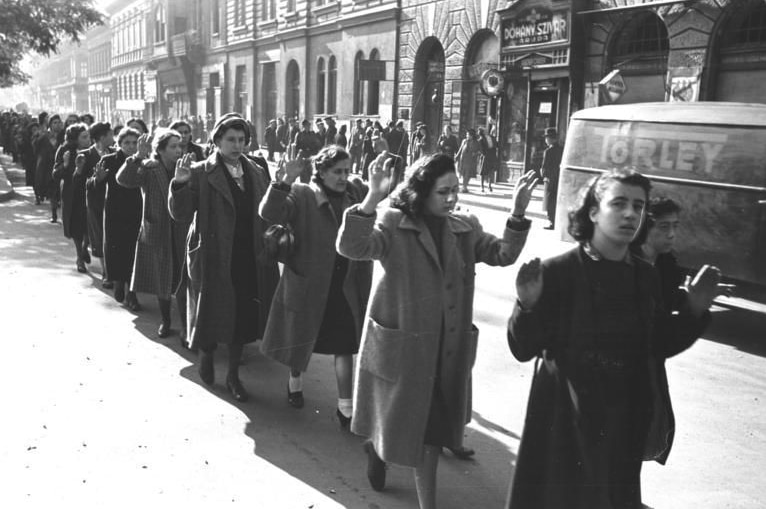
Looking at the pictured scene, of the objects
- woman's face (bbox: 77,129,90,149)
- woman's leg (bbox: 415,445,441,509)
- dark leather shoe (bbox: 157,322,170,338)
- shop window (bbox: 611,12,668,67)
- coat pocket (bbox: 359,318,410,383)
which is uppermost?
shop window (bbox: 611,12,668,67)

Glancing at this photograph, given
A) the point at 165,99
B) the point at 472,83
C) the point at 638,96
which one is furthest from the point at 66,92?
the point at 638,96

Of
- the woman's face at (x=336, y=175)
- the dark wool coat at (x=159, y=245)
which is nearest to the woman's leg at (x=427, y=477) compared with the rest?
the woman's face at (x=336, y=175)

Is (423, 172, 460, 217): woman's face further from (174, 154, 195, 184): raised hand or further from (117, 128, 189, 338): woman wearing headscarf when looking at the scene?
(117, 128, 189, 338): woman wearing headscarf

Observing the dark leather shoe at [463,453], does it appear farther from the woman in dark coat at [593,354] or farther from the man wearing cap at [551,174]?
the man wearing cap at [551,174]

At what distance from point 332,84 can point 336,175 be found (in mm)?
27979

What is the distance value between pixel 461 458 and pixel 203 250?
2.23m

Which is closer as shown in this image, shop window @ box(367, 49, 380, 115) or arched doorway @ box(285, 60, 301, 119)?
shop window @ box(367, 49, 380, 115)

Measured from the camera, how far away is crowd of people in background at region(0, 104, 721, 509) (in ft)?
9.16

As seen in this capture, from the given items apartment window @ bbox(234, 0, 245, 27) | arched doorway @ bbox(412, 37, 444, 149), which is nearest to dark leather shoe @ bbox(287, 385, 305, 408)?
arched doorway @ bbox(412, 37, 444, 149)

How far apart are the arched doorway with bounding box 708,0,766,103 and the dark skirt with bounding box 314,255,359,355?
474 inches

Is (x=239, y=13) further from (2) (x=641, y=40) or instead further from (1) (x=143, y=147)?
(1) (x=143, y=147)

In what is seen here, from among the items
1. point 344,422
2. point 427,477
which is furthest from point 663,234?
point 344,422

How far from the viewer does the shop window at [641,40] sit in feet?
54.9

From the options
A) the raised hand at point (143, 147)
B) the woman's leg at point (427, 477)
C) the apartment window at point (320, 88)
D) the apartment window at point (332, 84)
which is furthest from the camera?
the apartment window at point (320, 88)
